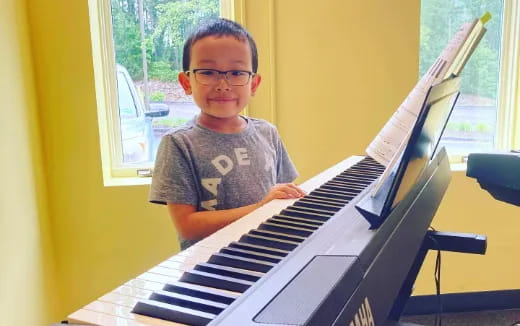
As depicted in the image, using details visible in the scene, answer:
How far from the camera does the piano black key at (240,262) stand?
0.58 m

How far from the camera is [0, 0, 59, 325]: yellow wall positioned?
1.37 m

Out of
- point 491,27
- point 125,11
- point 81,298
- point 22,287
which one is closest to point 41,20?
point 125,11

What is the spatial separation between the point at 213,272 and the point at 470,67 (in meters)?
2.00

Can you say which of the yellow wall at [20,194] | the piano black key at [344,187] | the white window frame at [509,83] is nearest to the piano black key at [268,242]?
the piano black key at [344,187]

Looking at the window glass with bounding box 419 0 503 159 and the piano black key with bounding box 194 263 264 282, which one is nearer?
the piano black key with bounding box 194 263 264 282

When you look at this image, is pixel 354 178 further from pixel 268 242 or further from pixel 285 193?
pixel 268 242

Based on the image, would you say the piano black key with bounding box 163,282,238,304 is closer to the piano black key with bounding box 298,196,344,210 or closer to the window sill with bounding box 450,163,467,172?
the piano black key with bounding box 298,196,344,210

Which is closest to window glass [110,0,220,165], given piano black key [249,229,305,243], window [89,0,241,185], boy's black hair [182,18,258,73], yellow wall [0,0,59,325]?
window [89,0,241,185]

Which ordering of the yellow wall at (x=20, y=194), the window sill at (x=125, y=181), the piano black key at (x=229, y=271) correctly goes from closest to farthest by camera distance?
the piano black key at (x=229, y=271), the yellow wall at (x=20, y=194), the window sill at (x=125, y=181)

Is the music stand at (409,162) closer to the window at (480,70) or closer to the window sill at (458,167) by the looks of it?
the window sill at (458,167)

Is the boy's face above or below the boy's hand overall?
above

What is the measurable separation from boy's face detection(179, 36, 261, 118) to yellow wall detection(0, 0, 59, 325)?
67cm

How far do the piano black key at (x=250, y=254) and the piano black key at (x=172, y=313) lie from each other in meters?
0.16

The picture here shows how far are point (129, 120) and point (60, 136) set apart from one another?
0.30 metres
